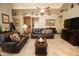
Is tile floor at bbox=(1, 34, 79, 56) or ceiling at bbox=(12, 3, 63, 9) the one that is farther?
tile floor at bbox=(1, 34, 79, 56)

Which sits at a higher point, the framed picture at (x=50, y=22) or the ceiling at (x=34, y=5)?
the ceiling at (x=34, y=5)

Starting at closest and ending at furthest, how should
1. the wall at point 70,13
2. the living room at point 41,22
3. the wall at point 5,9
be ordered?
the wall at point 5,9 < the living room at point 41,22 < the wall at point 70,13

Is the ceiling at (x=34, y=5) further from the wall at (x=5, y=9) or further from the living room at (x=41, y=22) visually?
the wall at (x=5, y=9)

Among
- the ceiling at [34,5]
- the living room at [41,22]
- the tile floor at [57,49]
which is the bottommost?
the tile floor at [57,49]

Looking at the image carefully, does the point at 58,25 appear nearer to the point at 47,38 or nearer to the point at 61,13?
the point at 61,13

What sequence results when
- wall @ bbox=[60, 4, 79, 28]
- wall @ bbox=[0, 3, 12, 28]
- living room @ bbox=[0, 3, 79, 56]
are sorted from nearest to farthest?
wall @ bbox=[0, 3, 12, 28], living room @ bbox=[0, 3, 79, 56], wall @ bbox=[60, 4, 79, 28]

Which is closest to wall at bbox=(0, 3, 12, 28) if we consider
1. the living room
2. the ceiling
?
the living room

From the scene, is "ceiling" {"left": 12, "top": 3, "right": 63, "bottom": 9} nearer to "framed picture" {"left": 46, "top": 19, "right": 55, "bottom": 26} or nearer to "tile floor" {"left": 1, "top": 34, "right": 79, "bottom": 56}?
"framed picture" {"left": 46, "top": 19, "right": 55, "bottom": 26}

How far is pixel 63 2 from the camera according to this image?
6.55ft

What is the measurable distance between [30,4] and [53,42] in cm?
113

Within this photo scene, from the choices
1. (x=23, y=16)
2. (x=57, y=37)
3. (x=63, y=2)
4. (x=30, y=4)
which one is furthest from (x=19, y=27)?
(x=63, y=2)

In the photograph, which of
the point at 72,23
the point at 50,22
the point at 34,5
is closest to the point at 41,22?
the point at 50,22

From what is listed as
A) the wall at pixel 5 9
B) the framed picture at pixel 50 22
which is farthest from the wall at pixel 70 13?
the wall at pixel 5 9

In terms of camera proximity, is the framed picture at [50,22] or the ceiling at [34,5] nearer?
the ceiling at [34,5]
